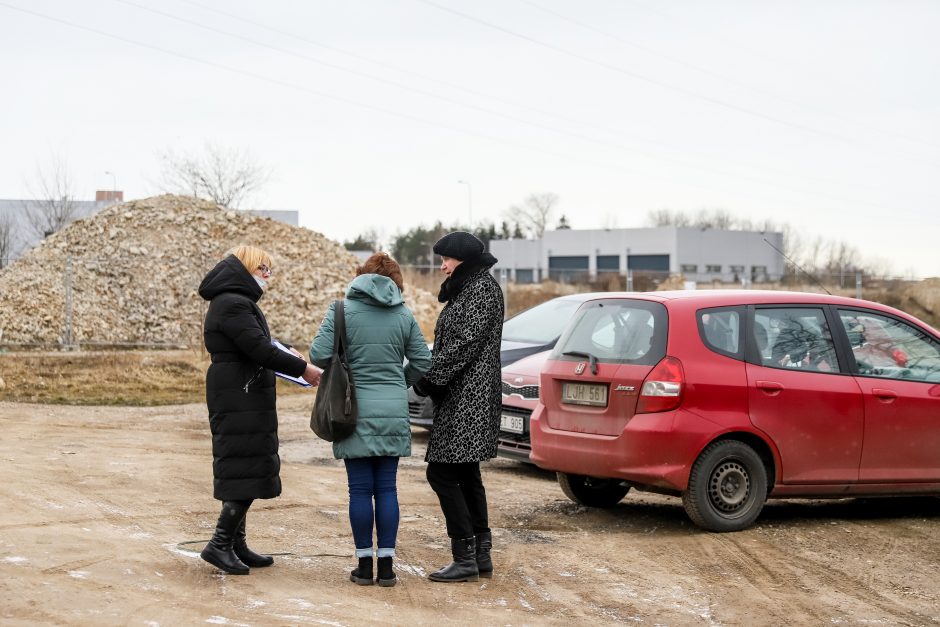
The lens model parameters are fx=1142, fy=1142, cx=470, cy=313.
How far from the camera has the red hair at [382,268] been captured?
6312 mm

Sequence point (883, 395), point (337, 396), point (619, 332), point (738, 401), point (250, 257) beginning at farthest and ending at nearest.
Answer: point (883, 395)
point (619, 332)
point (738, 401)
point (250, 257)
point (337, 396)

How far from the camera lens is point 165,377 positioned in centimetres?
1995

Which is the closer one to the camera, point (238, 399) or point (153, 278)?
point (238, 399)

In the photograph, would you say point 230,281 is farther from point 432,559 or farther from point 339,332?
point 432,559

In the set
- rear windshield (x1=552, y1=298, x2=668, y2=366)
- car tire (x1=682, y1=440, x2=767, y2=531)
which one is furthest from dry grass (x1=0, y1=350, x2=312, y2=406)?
car tire (x1=682, y1=440, x2=767, y2=531)

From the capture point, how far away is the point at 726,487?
7887 mm

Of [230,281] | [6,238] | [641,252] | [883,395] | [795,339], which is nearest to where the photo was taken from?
[230,281]

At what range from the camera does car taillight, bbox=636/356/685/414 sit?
764cm

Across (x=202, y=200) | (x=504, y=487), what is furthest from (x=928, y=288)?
(x=504, y=487)

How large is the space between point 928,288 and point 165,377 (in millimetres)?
25867

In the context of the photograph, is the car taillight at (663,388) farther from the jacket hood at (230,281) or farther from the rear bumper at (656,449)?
the jacket hood at (230,281)

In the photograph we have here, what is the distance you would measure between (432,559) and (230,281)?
2107mm

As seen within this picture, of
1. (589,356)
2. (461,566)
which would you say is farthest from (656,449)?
(461,566)

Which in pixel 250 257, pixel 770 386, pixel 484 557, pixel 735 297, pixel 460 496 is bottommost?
pixel 484 557
